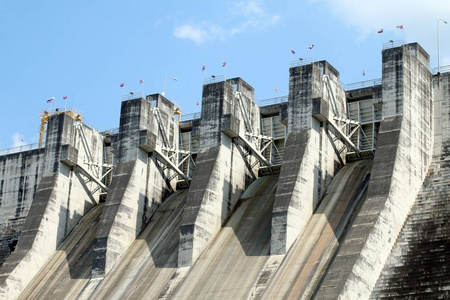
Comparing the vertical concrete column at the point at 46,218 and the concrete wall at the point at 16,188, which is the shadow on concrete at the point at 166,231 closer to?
the vertical concrete column at the point at 46,218

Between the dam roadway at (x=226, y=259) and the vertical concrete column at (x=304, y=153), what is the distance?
0.69m

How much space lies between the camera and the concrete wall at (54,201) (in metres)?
60.8

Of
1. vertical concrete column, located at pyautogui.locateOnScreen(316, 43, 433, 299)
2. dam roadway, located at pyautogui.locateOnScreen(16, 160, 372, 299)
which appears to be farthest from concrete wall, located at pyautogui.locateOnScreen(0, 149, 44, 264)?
vertical concrete column, located at pyautogui.locateOnScreen(316, 43, 433, 299)

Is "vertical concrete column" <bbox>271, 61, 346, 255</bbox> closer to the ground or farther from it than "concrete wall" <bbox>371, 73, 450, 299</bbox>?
farther from it

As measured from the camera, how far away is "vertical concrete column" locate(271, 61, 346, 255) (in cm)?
5200

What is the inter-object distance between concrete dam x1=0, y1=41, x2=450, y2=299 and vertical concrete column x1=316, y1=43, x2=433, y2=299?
8 cm

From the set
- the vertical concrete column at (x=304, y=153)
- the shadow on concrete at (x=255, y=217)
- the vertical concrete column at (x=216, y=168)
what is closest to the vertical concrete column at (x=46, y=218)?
the vertical concrete column at (x=216, y=168)

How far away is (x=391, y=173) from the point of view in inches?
1969

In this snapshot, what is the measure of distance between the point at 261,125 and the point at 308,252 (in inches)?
578

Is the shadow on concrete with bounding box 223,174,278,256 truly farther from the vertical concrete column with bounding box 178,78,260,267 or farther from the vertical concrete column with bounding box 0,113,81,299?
the vertical concrete column with bounding box 0,113,81,299

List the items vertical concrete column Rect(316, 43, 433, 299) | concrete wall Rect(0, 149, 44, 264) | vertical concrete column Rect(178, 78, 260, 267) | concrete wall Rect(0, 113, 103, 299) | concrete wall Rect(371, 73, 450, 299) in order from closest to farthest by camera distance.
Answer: concrete wall Rect(371, 73, 450, 299) < vertical concrete column Rect(316, 43, 433, 299) < vertical concrete column Rect(178, 78, 260, 267) < concrete wall Rect(0, 113, 103, 299) < concrete wall Rect(0, 149, 44, 264)


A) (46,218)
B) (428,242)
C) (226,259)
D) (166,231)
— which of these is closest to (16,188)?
(46,218)

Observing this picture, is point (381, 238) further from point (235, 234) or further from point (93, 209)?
point (93, 209)

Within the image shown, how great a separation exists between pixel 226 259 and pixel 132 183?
1034 centimetres
